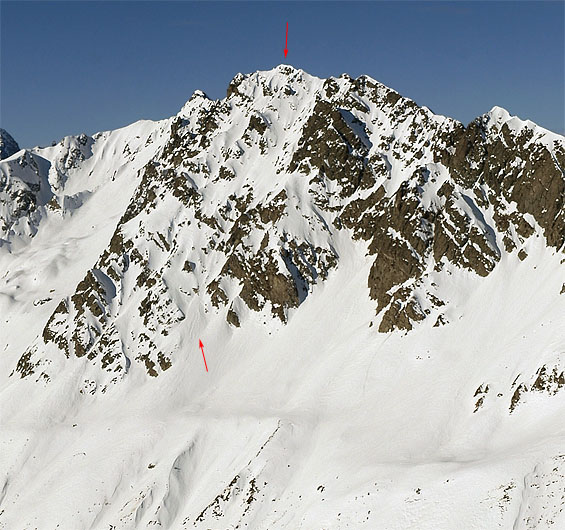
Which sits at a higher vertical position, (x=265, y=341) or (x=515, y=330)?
(x=265, y=341)

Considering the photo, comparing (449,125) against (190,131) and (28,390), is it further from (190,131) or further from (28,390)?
(28,390)

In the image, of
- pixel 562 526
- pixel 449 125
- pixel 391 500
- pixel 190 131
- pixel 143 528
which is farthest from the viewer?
pixel 190 131

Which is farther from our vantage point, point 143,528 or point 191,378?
point 191,378

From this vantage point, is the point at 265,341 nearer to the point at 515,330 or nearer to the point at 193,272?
the point at 193,272

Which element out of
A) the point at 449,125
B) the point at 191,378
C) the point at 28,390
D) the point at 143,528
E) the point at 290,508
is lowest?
the point at 290,508

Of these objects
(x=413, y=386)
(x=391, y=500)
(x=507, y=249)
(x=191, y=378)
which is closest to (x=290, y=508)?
(x=391, y=500)

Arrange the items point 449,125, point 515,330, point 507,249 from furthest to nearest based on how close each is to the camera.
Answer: point 449,125
point 507,249
point 515,330
